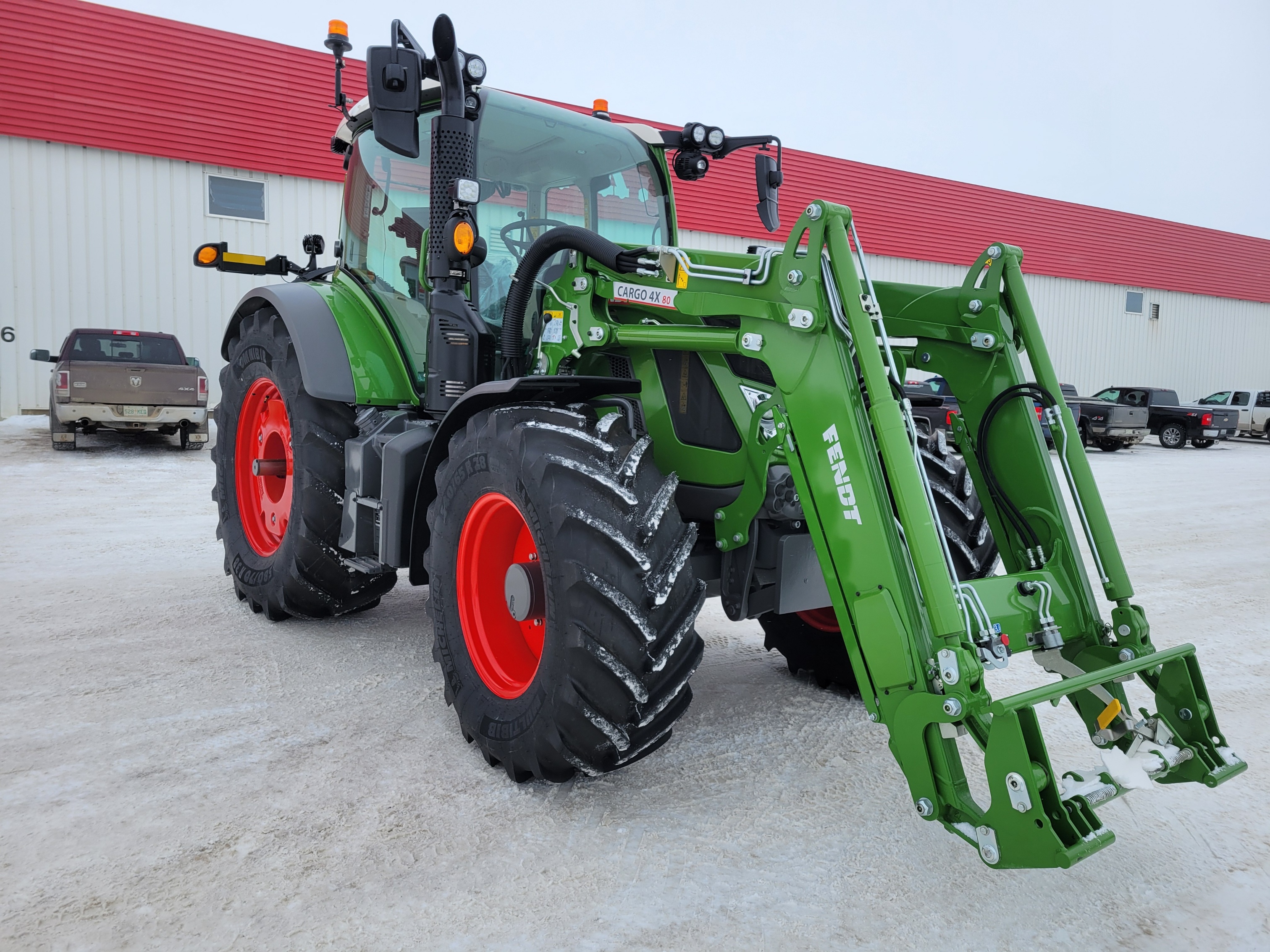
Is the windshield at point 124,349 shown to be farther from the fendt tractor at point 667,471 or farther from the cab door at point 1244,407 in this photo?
the cab door at point 1244,407

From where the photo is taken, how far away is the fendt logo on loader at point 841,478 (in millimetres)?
2523

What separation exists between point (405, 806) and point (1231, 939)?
2.28 meters

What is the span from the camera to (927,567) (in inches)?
92.8

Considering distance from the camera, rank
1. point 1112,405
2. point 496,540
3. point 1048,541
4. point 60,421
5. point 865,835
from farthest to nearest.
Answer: point 1112,405
point 60,421
point 496,540
point 1048,541
point 865,835

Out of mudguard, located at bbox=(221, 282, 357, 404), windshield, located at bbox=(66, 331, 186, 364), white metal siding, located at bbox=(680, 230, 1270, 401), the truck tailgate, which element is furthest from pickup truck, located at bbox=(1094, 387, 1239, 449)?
mudguard, located at bbox=(221, 282, 357, 404)

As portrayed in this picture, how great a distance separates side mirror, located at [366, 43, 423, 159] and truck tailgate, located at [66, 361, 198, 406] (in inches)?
417

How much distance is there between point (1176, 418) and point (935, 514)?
22.6 metres

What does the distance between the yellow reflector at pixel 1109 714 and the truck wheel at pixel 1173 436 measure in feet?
72.4

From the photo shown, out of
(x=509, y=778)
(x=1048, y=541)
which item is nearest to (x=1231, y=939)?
(x=1048, y=541)

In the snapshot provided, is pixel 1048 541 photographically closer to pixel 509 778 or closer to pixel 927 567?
pixel 927 567

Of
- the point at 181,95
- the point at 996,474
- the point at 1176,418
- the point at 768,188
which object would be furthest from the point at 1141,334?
the point at 996,474

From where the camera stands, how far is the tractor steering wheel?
3900 millimetres

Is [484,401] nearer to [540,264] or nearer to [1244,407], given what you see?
[540,264]

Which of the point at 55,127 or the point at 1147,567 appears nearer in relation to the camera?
the point at 1147,567
